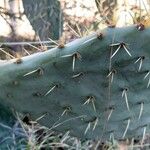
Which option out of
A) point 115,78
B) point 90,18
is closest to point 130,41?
point 115,78

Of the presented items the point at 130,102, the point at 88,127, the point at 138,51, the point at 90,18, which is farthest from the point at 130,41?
the point at 90,18

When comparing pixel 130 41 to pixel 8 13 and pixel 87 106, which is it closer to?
pixel 87 106

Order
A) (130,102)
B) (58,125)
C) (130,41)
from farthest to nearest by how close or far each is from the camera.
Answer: (58,125) < (130,102) < (130,41)

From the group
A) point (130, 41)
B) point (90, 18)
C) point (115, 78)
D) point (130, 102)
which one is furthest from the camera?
point (90, 18)

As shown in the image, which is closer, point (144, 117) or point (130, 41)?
point (130, 41)

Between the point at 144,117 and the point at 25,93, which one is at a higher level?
the point at 25,93

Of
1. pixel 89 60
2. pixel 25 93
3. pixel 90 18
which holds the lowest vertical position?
pixel 90 18
